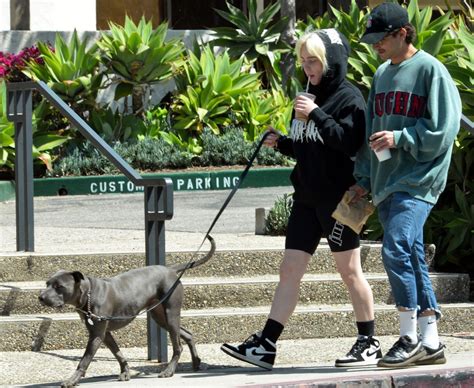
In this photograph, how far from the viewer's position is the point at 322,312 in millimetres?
8352

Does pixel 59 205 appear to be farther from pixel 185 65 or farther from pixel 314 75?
pixel 314 75

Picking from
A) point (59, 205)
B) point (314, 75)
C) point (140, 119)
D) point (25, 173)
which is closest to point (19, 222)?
point (25, 173)

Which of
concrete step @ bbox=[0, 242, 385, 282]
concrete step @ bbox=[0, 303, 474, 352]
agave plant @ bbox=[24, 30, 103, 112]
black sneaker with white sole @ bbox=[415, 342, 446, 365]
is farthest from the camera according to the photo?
agave plant @ bbox=[24, 30, 103, 112]

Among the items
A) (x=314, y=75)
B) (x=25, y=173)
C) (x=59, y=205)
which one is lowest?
(x=59, y=205)

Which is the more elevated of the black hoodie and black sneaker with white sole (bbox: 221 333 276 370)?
the black hoodie

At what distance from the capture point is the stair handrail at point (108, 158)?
7777 millimetres

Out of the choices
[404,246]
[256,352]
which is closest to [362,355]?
[256,352]

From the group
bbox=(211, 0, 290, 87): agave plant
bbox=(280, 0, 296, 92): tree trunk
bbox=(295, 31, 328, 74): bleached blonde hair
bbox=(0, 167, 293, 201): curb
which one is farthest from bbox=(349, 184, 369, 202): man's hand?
bbox=(211, 0, 290, 87): agave plant

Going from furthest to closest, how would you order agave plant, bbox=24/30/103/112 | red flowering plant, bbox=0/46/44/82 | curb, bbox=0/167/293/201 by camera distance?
red flowering plant, bbox=0/46/44/82 → agave plant, bbox=24/30/103/112 → curb, bbox=0/167/293/201

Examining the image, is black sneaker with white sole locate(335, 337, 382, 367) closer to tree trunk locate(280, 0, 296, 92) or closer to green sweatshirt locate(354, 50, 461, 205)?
green sweatshirt locate(354, 50, 461, 205)

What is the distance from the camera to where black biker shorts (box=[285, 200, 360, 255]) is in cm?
710

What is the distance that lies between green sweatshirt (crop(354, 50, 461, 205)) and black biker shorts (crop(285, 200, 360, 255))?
0.25m

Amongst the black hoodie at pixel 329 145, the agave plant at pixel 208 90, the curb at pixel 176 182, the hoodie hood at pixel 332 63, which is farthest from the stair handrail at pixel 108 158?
the agave plant at pixel 208 90

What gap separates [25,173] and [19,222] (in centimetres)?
34
